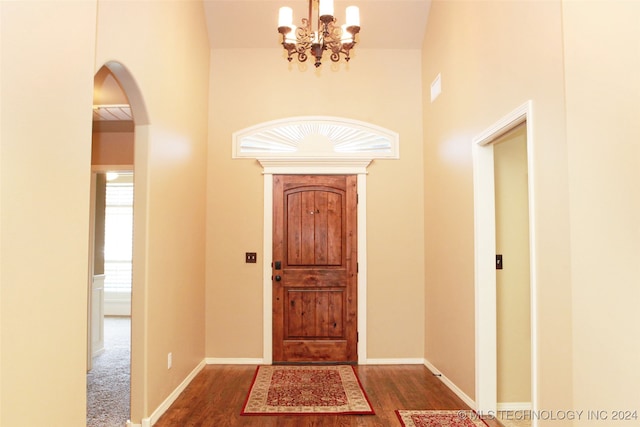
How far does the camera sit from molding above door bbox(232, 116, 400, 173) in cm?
481

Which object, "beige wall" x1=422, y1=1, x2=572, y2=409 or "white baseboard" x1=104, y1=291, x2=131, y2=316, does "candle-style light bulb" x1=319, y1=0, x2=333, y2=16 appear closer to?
"beige wall" x1=422, y1=1, x2=572, y2=409

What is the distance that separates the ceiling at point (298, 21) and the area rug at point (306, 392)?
359 centimetres

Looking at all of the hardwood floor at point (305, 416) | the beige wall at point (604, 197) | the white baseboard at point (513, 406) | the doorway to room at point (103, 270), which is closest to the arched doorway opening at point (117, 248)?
the doorway to room at point (103, 270)

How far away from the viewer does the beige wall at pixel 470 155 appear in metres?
2.21

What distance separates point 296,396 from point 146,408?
1.22m

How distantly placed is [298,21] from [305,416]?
3.90 metres

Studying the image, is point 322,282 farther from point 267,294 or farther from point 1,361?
point 1,361

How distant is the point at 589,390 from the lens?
1972 mm

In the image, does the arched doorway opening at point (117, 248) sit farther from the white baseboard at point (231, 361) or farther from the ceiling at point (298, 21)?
the ceiling at point (298, 21)

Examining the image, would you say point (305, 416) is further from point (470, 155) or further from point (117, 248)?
point (117, 248)

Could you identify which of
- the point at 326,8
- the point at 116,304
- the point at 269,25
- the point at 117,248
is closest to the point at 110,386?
the point at 326,8

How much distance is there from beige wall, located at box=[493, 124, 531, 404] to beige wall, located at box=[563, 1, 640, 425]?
1.37m

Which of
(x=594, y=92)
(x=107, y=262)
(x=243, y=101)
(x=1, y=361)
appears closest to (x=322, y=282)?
(x=243, y=101)

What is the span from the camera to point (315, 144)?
4.87 meters
